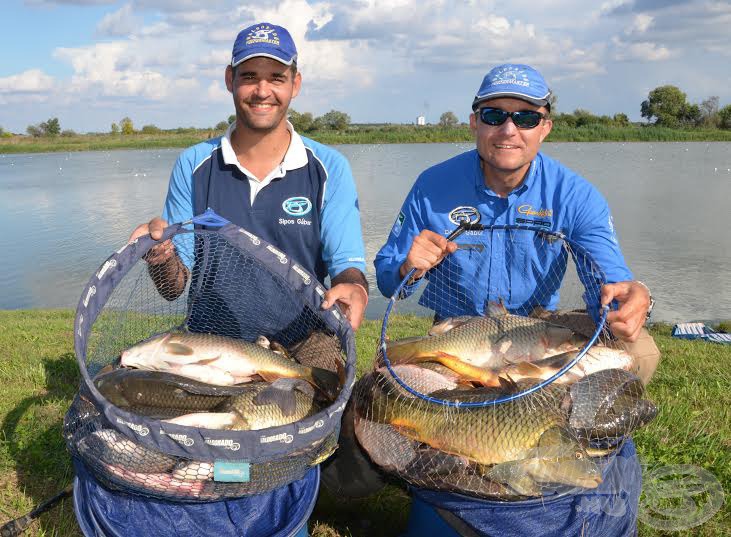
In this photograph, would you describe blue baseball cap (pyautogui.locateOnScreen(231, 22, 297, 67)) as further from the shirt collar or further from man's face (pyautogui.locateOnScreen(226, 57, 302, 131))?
the shirt collar

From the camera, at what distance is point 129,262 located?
2.60m

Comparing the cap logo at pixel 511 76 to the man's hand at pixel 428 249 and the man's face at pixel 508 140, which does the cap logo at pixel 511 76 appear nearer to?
the man's face at pixel 508 140

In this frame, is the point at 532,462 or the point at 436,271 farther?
the point at 436,271

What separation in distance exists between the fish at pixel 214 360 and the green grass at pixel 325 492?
2.68ft

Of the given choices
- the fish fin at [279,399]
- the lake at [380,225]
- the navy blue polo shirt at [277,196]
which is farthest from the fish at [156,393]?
the lake at [380,225]

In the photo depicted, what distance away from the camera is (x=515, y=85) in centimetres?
333

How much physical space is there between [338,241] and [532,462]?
173 cm

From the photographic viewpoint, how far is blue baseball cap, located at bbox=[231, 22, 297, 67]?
339 centimetres

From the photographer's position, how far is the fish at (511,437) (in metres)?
2.29

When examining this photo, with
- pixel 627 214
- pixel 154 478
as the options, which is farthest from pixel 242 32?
pixel 627 214

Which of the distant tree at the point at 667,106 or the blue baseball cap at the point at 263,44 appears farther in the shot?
the distant tree at the point at 667,106

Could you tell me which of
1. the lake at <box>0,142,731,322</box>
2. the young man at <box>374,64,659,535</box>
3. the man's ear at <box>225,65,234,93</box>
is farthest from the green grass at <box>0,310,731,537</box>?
the lake at <box>0,142,731,322</box>

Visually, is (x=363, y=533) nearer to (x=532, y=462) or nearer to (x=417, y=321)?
(x=532, y=462)

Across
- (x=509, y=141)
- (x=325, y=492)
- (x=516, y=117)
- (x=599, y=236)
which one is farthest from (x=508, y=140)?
(x=325, y=492)
